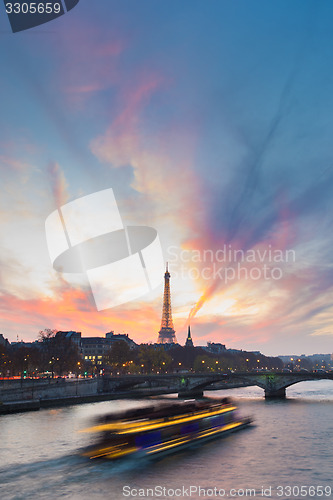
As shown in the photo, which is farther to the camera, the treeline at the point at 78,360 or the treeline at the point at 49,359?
the treeline at the point at 78,360

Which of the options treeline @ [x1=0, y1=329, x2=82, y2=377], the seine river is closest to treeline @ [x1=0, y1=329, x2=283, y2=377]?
treeline @ [x1=0, y1=329, x2=82, y2=377]

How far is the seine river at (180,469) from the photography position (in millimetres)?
21922

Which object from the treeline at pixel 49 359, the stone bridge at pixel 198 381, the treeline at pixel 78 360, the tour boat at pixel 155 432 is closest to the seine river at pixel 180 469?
the tour boat at pixel 155 432

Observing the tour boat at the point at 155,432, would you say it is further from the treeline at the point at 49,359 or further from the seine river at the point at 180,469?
the treeline at the point at 49,359

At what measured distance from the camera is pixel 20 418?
48.6 metres

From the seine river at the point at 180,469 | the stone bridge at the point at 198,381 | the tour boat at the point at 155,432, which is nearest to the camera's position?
the seine river at the point at 180,469

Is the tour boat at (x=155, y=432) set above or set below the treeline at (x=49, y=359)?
below

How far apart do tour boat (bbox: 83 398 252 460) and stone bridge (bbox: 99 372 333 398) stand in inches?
1441

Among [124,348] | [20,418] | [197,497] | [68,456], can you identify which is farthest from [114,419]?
[124,348]

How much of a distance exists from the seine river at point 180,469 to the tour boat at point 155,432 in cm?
165

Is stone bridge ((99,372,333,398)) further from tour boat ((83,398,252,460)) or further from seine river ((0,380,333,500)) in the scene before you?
seine river ((0,380,333,500))

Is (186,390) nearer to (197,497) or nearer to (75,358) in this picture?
(75,358)

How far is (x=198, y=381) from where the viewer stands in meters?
97.3

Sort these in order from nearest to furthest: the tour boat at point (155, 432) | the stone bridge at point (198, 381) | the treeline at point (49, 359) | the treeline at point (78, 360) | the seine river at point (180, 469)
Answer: the seine river at point (180, 469) < the tour boat at point (155, 432) < the stone bridge at point (198, 381) < the treeline at point (49, 359) < the treeline at point (78, 360)
